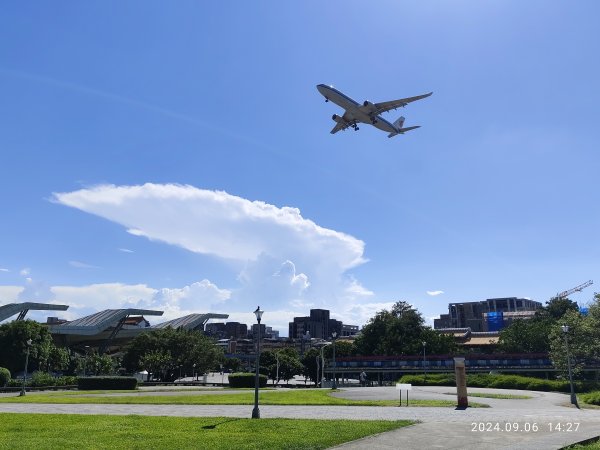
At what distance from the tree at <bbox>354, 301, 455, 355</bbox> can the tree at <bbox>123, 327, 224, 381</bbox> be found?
37277 mm

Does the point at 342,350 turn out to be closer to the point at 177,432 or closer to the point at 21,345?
the point at 21,345

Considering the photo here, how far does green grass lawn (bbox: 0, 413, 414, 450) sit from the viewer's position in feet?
43.1

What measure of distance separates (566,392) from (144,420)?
40.6m

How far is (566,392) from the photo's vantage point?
141 feet

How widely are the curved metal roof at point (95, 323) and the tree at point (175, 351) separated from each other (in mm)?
33489

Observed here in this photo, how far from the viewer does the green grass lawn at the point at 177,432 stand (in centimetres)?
1314

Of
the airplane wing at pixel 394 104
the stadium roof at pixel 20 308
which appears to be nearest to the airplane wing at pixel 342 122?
the airplane wing at pixel 394 104

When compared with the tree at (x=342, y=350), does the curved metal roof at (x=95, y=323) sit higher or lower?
higher

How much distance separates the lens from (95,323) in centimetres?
11469

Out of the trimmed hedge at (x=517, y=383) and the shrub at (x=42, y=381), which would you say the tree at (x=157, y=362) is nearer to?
the shrub at (x=42, y=381)

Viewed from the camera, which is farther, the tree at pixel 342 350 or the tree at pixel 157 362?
the tree at pixel 342 350

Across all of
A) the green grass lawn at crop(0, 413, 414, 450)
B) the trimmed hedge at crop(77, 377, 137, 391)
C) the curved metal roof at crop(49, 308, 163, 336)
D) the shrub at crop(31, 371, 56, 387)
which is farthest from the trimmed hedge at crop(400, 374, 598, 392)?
the curved metal roof at crop(49, 308, 163, 336)

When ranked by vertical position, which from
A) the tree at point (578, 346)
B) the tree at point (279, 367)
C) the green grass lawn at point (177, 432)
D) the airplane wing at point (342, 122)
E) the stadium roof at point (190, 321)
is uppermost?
the airplane wing at point (342, 122)

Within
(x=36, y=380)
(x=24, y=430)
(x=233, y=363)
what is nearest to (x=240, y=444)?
(x=24, y=430)
